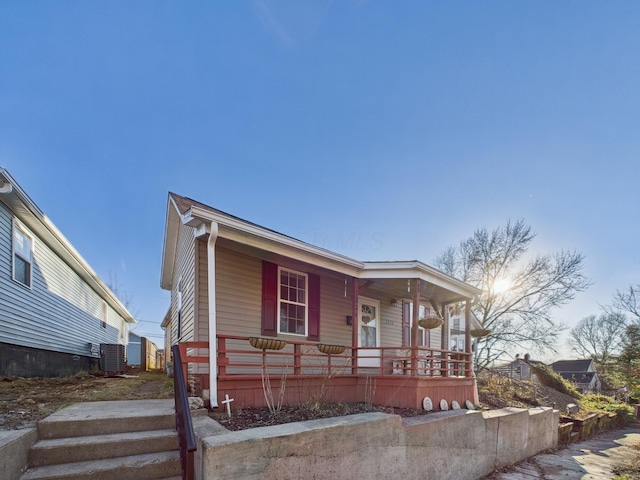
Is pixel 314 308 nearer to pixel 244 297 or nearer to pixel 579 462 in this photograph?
pixel 244 297

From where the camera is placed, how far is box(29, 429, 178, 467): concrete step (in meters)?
3.38

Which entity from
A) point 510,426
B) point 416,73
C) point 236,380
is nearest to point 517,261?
point 416,73

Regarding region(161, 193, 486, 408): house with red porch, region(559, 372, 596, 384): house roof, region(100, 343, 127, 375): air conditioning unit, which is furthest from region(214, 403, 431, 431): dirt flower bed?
region(559, 372, 596, 384): house roof

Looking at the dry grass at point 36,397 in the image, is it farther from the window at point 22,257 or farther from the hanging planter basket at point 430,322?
the hanging planter basket at point 430,322

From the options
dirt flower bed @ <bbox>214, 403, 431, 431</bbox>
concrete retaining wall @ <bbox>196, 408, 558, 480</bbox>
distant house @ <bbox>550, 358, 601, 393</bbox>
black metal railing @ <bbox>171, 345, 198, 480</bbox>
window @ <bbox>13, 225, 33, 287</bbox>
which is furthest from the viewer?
distant house @ <bbox>550, 358, 601, 393</bbox>

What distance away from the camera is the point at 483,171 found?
11734 mm

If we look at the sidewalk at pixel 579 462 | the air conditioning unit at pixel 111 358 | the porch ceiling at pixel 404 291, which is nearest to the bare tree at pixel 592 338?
the sidewalk at pixel 579 462

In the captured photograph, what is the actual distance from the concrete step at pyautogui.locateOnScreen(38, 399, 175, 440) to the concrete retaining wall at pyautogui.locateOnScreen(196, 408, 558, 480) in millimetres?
→ 948

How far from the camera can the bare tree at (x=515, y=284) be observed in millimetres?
21438

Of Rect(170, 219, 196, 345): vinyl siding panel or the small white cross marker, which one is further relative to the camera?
Rect(170, 219, 196, 345): vinyl siding panel

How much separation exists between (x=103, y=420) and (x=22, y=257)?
221 inches

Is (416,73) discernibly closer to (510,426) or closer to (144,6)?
(144,6)

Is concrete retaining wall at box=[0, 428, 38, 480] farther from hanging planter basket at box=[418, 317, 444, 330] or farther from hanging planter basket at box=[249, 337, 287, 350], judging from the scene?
hanging planter basket at box=[418, 317, 444, 330]

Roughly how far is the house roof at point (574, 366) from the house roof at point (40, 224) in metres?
44.6
